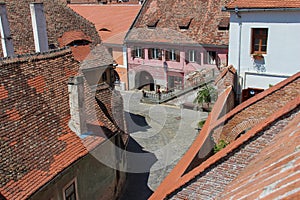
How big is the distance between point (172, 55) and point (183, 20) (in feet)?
11.2

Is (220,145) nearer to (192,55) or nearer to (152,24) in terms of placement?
(192,55)

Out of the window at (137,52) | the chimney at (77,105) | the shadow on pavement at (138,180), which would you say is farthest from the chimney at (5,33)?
the window at (137,52)

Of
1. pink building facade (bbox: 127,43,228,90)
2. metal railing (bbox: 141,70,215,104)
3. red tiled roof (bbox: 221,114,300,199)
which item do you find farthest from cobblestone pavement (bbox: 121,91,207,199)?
red tiled roof (bbox: 221,114,300,199)

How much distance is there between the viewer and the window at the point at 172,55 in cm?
3019

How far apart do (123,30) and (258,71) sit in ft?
68.1

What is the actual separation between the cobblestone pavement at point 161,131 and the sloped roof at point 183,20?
603 cm

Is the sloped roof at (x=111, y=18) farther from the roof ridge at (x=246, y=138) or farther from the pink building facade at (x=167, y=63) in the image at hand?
the roof ridge at (x=246, y=138)

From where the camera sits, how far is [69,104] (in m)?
12.5

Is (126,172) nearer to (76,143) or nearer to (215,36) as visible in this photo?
(76,143)

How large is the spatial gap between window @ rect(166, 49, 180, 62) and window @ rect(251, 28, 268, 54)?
548 inches

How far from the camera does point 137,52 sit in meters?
32.7

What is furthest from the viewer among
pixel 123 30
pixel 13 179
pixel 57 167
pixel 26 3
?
pixel 123 30

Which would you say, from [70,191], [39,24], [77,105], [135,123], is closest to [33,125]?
[77,105]

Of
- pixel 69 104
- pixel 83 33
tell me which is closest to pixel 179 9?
pixel 83 33
